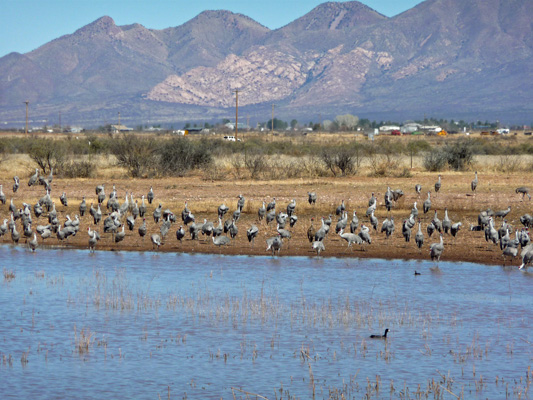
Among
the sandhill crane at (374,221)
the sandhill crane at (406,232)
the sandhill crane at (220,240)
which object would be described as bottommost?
the sandhill crane at (220,240)

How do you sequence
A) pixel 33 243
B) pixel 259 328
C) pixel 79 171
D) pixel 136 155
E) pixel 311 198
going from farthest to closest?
pixel 136 155 < pixel 79 171 < pixel 311 198 < pixel 33 243 < pixel 259 328

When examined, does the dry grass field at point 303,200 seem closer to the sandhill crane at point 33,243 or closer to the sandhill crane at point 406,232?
the sandhill crane at point 406,232

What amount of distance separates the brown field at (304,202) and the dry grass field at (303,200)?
0.03m

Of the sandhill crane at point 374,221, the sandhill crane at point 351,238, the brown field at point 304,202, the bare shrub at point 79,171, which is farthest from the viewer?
the bare shrub at point 79,171

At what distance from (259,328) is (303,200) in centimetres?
1714

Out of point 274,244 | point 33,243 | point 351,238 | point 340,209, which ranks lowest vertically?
point 33,243

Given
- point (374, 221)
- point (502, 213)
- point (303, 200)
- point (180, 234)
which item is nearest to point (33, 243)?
point (180, 234)

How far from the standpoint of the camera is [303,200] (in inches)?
1310

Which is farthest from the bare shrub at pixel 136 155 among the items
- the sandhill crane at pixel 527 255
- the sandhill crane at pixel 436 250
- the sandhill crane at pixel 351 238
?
the sandhill crane at pixel 527 255

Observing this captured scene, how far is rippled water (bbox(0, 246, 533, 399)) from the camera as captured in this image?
43.3 feet

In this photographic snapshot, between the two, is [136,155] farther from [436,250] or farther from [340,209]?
[436,250]

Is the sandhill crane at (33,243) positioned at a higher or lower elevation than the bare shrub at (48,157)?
lower

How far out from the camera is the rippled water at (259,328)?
13188 millimetres

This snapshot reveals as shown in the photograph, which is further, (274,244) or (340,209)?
(340,209)
